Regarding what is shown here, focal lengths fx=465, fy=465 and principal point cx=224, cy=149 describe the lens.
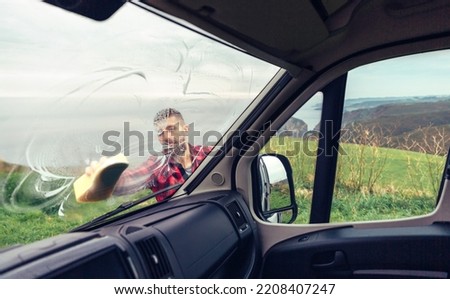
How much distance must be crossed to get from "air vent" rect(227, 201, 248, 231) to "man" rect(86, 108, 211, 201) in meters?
0.19

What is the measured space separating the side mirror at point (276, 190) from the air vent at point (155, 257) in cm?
65

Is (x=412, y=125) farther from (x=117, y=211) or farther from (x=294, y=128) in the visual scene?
(x=117, y=211)

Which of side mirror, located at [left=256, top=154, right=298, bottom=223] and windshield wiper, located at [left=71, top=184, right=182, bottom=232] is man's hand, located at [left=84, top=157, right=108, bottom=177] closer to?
windshield wiper, located at [left=71, top=184, right=182, bottom=232]

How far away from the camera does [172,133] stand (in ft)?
4.78

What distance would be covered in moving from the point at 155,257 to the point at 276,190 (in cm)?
71

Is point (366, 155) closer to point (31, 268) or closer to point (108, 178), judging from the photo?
point (108, 178)

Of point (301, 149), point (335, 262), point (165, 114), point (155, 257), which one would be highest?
point (165, 114)

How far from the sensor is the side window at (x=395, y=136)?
151 cm

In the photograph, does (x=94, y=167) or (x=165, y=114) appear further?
(x=165, y=114)

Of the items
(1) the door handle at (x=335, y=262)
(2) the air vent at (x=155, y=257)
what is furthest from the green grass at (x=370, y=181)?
(2) the air vent at (x=155, y=257)

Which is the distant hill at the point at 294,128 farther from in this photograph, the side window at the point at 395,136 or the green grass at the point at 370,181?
the side window at the point at 395,136

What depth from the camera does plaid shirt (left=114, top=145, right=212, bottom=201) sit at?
135cm

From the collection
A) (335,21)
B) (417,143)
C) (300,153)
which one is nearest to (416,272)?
(417,143)

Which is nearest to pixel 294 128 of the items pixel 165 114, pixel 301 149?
pixel 301 149
